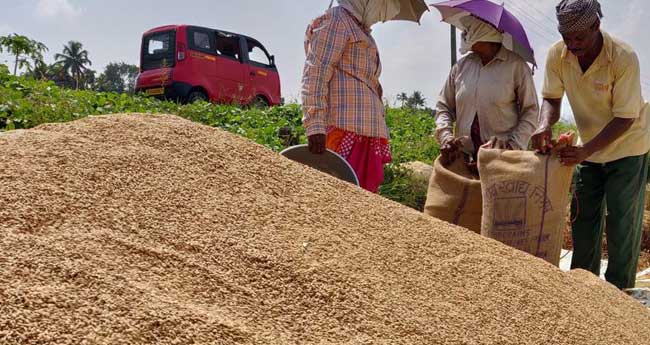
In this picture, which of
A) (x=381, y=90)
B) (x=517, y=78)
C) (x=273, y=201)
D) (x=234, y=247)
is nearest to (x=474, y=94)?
(x=517, y=78)

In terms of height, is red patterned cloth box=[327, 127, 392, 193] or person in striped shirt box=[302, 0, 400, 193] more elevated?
person in striped shirt box=[302, 0, 400, 193]

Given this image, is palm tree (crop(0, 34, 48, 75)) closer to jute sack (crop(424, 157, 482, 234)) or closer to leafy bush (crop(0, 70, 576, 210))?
leafy bush (crop(0, 70, 576, 210))

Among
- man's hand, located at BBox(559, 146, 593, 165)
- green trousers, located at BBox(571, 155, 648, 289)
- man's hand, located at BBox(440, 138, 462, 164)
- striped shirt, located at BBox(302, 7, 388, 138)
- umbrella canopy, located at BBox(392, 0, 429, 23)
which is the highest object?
umbrella canopy, located at BBox(392, 0, 429, 23)

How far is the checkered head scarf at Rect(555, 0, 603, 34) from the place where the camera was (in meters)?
2.43

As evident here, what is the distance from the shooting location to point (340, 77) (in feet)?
8.95

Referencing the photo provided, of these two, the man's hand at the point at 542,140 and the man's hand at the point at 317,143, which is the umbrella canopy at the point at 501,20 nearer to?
the man's hand at the point at 542,140

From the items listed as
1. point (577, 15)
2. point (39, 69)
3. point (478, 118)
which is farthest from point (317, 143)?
point (39, 69)

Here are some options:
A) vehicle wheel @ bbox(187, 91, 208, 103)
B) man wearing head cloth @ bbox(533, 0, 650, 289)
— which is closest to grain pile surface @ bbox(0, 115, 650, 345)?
man wearing head cloth @ bbox(533, 0, 650, 289)

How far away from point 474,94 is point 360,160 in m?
0.59

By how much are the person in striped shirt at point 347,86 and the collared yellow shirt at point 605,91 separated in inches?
29.4

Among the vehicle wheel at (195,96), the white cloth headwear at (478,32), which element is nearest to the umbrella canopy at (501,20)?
the white cloth headwear at (478,32)

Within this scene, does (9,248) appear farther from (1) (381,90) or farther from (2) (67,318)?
(1) (381,90)

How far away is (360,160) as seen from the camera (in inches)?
110

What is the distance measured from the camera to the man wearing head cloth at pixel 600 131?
2500mm
